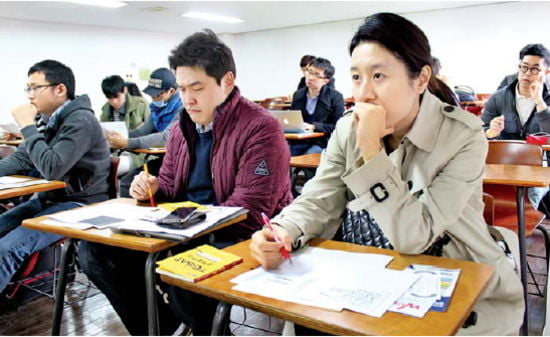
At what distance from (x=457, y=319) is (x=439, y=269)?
8.3 inches

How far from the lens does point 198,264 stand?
104cm

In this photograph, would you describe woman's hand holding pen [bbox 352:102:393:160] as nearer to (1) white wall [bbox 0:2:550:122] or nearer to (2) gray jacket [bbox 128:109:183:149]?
(2) gray jacket [bbox 128:109:183:149]

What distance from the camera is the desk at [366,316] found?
0.75m

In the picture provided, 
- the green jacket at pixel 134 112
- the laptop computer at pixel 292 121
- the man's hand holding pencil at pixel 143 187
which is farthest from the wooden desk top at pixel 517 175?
the green jacket at pixel 134 112

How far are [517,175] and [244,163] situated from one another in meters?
1.19

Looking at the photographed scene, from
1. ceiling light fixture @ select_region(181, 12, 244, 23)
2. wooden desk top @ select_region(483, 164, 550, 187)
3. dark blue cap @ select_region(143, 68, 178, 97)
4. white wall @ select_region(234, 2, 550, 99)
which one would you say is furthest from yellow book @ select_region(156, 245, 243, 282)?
ceiling light fixture @ select_region(181, 12, 244, 23)

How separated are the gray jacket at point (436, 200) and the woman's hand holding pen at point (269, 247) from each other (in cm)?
5

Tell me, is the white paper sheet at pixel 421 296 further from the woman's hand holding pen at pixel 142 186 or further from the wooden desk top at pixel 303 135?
the wooden desk top at pixel 303 135

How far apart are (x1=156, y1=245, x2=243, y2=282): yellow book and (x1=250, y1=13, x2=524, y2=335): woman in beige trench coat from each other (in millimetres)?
73

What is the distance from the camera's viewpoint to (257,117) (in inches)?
71.2

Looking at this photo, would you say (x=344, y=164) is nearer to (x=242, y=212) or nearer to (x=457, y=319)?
(x=242, y=212)

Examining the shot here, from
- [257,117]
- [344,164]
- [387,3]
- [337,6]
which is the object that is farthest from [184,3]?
[344,164]

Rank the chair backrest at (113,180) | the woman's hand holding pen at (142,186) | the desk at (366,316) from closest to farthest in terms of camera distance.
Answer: the desk at (366,316)
the woman's hand holding pen at (142,186)
the chair backrest at (113,180)

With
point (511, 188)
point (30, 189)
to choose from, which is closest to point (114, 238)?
point (30, 189)
